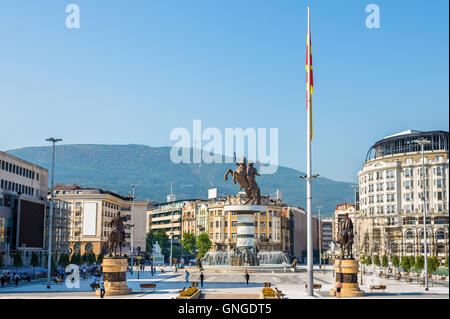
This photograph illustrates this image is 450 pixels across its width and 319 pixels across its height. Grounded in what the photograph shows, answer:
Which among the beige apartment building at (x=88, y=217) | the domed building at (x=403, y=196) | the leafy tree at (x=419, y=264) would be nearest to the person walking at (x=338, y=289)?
the leafy tree at (x=419, y=264)

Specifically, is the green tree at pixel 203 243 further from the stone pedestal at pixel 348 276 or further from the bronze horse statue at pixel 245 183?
the stone pedestal at pixel 348 276

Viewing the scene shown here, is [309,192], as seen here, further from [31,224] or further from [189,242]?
[189,242]

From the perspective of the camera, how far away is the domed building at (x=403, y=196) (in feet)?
430

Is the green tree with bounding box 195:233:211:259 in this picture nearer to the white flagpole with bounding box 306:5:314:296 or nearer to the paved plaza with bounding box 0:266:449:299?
the paved plaza with bounding box 0:266:449:299

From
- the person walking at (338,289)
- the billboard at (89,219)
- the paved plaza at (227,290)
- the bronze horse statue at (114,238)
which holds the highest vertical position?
the billboard at (89,219)

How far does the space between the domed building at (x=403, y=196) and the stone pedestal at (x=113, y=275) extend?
93.1 metres

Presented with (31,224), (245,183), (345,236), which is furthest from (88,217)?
(345,236)

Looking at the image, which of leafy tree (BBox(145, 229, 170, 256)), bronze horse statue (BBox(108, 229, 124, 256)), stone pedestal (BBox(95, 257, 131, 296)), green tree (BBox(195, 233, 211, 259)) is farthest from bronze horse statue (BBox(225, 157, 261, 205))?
leafy tree (BBox(145, 229, 170, 256))

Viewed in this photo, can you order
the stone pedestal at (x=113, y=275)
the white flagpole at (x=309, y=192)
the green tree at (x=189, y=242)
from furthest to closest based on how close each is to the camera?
the green tree at (x=189, y=242) < the stone pedestal at (x=113, y=275) < the white flagpole at (x=309, y=192)

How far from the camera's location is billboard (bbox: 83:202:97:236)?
150712mm

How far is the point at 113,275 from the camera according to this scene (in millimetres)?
45125
